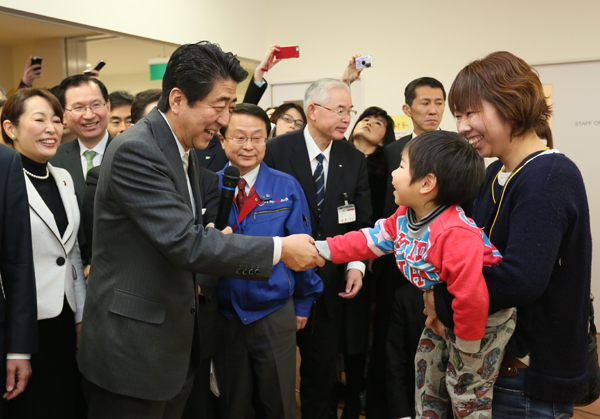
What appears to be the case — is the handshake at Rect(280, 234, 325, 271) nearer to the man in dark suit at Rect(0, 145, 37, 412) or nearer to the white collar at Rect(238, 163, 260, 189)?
the white collar at Rect(238, 163, 260, 189)

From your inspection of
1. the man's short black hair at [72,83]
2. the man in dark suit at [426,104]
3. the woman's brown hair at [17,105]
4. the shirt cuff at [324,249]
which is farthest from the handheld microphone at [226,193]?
the man in dark suit at [426,104]

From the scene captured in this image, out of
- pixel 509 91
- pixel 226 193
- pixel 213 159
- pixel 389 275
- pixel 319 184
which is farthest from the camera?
pixel 213 159

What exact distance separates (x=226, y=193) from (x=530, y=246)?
3.28 ft

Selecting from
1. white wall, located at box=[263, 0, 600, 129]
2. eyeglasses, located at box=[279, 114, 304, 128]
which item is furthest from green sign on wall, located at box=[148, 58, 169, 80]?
white wall, located at box=[263, 0, 600, 129]

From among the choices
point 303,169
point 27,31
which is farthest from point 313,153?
point 27,31

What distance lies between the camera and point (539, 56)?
16.8ft

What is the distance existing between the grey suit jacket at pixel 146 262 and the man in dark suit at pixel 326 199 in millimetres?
1180

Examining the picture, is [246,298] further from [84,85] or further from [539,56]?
[539,56]

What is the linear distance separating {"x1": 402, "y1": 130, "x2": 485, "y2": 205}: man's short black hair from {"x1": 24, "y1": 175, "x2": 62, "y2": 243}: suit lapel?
1.49 meters

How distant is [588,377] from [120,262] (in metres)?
1.46

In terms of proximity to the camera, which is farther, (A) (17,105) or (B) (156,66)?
(B) (156,66)

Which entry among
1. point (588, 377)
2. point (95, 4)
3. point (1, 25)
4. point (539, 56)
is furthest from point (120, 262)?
point (539, 56)

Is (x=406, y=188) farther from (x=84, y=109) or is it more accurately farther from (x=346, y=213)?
(x=84, y=109)

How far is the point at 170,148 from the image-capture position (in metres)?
1.60
